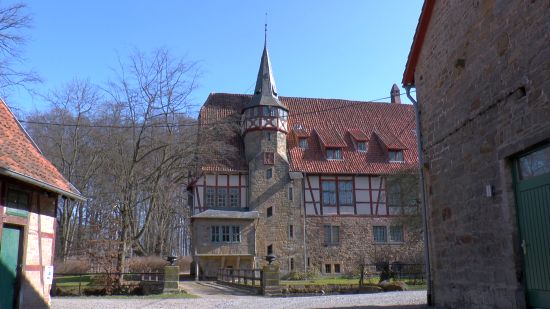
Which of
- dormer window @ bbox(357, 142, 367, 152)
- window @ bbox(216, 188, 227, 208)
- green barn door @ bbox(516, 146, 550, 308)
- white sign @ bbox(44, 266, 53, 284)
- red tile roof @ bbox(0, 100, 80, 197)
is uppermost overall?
dormer window @ bbox(357, 142, 367, 152)

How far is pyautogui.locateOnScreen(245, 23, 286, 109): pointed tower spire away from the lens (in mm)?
32672

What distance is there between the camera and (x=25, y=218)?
10.6 meters

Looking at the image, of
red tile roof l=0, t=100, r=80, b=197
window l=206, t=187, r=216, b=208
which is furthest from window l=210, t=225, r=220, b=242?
red tile roof l=0, t=100, r=80, b=197

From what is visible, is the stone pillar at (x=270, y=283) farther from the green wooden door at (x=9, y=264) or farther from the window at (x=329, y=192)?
the window at (x=329, y=192)

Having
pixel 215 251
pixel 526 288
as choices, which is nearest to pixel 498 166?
pixel 526 288

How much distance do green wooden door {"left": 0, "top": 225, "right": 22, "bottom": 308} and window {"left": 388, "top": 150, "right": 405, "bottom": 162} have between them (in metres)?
27.4

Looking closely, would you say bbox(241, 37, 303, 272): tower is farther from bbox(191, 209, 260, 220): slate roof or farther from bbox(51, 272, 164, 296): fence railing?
bbox(51, 272, 164, 296): fence railing

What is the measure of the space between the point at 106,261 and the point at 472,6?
55.1 ft

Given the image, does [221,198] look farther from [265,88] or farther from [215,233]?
[265,88]

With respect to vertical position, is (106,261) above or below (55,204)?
below

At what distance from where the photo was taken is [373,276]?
99.5 feet

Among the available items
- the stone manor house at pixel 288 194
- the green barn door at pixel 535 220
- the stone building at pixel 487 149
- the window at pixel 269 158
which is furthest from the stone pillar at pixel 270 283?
the window at pixel 269 158

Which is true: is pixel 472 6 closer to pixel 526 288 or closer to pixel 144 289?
pixel 526 288

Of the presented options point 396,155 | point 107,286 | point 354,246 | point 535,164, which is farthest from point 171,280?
point 396,155
